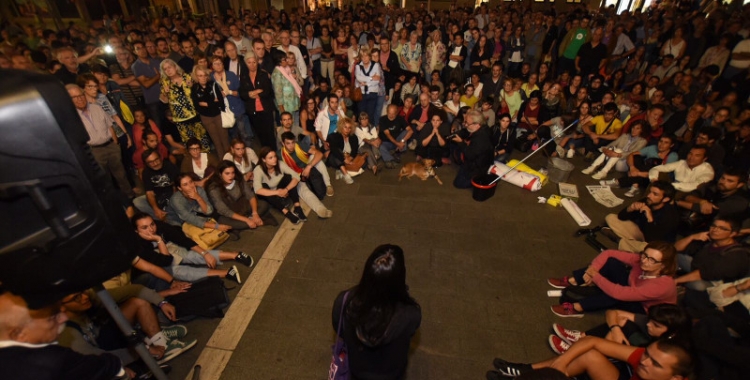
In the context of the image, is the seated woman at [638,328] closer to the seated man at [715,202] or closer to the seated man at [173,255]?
the seated man at [715,202]

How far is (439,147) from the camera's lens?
6.86 metres

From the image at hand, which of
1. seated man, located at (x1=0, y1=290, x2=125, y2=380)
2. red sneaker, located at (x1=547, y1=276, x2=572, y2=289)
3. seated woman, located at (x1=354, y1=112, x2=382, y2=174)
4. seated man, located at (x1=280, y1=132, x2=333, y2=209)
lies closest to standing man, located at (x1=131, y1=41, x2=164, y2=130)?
seated man, located at (x1=280, y1=132, x2=333, y2=209)

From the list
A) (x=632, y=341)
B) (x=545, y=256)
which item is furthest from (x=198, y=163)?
(x=632, y=341)

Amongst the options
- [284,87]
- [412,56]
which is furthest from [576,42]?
[284,87]

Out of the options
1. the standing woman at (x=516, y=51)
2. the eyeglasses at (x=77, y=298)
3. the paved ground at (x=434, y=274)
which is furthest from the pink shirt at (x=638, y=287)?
the standing woman at (x=516, y=51)

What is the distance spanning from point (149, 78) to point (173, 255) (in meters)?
4.26

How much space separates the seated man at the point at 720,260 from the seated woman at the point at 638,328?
1019 mm

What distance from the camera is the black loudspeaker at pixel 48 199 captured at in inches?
44.1

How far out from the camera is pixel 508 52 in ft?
31.9

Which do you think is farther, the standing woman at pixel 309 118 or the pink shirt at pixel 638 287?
the standing woman at pixel 309 118

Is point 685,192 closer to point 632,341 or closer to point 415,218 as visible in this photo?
point 632,341

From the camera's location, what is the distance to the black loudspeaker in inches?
44.1

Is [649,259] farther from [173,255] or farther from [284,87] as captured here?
[284,87]

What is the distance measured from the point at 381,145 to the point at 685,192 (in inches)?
203
